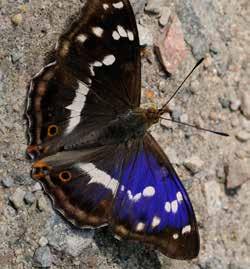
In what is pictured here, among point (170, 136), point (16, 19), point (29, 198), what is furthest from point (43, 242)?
point (16, 19)

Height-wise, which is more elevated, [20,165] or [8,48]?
[8,48]

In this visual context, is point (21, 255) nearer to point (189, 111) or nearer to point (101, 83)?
point (101, 83)

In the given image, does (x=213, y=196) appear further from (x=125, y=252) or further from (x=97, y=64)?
(x=97, y=64)

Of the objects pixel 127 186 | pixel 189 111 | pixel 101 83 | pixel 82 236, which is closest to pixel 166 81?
pixel 189 111

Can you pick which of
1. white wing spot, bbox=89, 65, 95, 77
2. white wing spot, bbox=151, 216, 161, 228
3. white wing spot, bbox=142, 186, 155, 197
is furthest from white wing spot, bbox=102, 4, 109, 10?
white wing spot, bbox=151, 216, 161, 228

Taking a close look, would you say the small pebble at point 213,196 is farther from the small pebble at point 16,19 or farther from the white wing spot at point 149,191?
the small pebble at point 16,19
